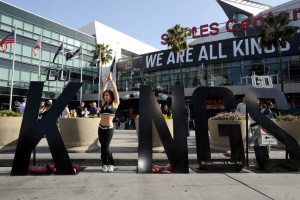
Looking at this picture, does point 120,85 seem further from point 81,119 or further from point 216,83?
point 81,119

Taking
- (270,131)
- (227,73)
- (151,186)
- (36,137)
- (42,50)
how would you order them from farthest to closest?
(42,50)
(227,73)
(270,131)
(36,137)
(151,186)

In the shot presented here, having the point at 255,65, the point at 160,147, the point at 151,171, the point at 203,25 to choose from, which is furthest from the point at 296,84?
the point at 151,171

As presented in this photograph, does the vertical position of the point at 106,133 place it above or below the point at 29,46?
below

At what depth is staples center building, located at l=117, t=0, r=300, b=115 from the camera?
23.5 meters

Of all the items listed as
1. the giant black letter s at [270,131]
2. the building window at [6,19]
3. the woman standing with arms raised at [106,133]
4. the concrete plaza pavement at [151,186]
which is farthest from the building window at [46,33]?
the giant black letter s at [270,131]

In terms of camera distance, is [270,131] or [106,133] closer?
[106,133]

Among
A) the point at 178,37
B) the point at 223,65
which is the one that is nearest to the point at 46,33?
the point at 178,37

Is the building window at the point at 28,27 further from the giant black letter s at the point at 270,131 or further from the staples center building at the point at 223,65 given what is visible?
the giant black letter s at the point at 270,131

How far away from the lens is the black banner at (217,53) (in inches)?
955

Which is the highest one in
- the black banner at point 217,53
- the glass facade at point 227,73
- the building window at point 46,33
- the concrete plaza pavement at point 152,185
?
the building window at point 46,33

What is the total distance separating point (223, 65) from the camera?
2697cm

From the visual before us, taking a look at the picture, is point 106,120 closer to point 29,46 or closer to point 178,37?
point 178,37

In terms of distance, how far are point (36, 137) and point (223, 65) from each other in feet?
86.1

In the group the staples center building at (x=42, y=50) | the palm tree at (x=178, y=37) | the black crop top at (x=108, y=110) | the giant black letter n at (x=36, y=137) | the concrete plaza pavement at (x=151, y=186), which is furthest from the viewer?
the staples center building at (x=42, y=50)
